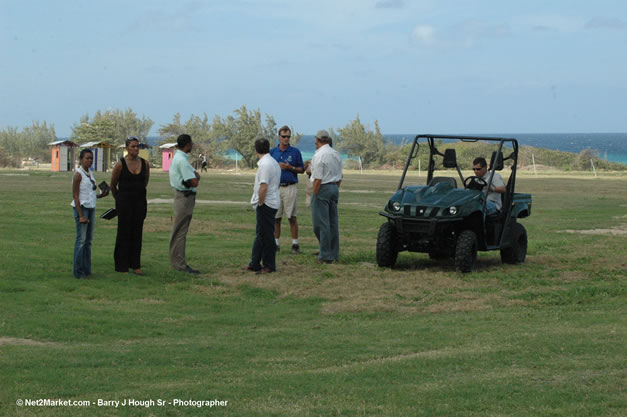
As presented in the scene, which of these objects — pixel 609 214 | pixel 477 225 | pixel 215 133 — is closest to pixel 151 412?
pixel 477 225

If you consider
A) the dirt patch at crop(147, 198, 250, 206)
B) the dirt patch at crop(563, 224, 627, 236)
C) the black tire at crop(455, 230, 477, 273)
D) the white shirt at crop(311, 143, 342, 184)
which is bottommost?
the dirt patch at crop(563, 224, 627, 236)

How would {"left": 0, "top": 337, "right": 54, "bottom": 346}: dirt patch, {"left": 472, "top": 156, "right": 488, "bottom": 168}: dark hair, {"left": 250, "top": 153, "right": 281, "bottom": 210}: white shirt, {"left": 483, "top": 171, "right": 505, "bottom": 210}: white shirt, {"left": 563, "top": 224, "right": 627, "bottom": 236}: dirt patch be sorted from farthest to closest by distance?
{"left": 563, "top": 224, "right": 627, "bottom": 236}: dirt patch < {"left": 483, "top": 171, "right": 505, "bottom": 210}: white shirt < {"left": 472, "top": 156, "right": 488, "bottom": 168}: dark hair < {"left": 250, "top": 153, "right": 281, "bottom": 210}: white shirt < {"left": 0, "top": 337, "right": 54, "bottom": 346}: dirt patch

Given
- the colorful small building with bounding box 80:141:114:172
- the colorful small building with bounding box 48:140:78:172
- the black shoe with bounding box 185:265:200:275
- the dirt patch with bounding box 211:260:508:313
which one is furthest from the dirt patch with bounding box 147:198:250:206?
the colorful small building with bounding box 80:141:114:172

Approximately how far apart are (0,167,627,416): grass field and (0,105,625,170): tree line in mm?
66748

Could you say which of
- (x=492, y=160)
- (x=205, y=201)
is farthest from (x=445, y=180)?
(x=205, y=201)

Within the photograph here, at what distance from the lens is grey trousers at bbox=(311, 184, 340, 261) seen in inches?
606

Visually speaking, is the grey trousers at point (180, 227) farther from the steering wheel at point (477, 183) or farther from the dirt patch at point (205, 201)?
the dirt patch at point (205, 201)

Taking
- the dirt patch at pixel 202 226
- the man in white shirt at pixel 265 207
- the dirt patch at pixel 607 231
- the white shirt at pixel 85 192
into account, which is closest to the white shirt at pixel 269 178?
the man in white shirt at pixel 265 207

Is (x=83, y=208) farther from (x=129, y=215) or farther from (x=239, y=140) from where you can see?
(x=239, y=140)

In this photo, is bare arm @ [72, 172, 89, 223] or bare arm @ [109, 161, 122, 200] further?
bare arm @ [109, 161, 122, 200]

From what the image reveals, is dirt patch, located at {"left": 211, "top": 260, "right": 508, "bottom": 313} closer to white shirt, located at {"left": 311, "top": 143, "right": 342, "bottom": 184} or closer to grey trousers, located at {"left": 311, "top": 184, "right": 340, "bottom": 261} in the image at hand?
grey trousers, located at {"left": 311, "top": 184, "right": 340, "bottom": 261}

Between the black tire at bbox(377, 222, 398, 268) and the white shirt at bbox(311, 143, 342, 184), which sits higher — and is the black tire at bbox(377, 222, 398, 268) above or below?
below

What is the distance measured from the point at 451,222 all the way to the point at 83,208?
5.55 metres

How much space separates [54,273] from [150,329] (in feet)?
11.4
